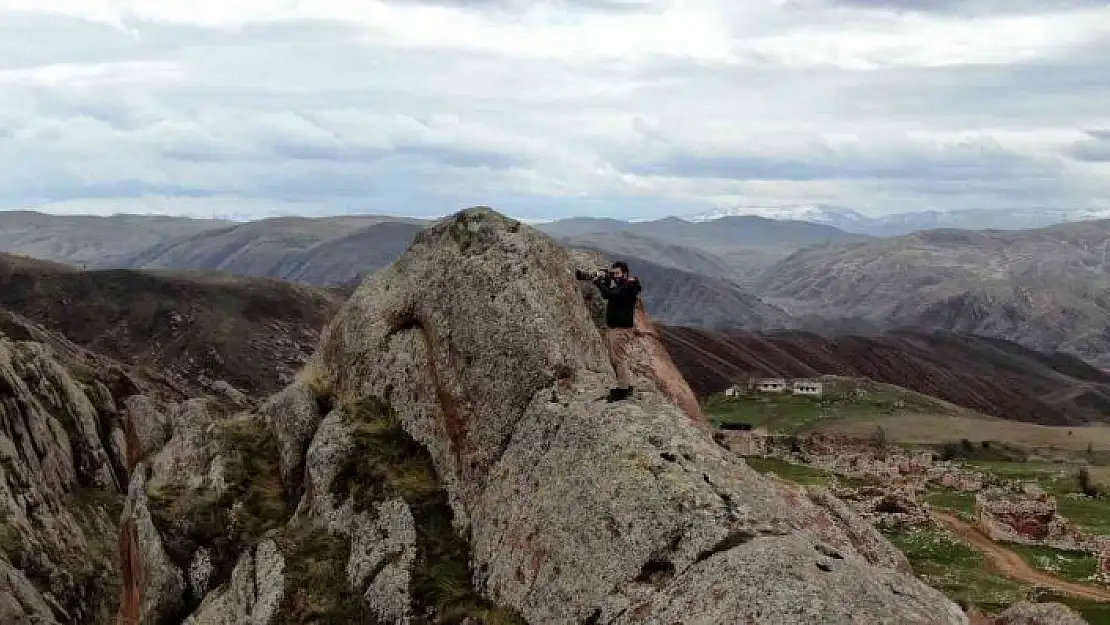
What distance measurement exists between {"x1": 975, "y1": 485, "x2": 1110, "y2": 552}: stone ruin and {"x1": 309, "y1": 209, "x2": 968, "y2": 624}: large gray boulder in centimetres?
5224

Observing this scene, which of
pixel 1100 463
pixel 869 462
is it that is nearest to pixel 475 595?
pixel 869 462

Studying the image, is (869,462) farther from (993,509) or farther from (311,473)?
(311,473)

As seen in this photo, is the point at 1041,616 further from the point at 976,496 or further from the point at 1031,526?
the point at 976,496

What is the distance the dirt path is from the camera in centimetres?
6384

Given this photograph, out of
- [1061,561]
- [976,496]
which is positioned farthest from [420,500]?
[976,496]

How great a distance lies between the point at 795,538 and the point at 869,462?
402 feet

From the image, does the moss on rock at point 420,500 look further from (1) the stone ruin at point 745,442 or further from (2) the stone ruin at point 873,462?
(1) the stone ruin at point 745,442

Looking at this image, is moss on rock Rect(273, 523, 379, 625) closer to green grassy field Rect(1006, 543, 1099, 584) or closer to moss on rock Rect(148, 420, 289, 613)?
moss on rock Rect(148, 420, 289, 613)

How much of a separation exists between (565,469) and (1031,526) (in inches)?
2867

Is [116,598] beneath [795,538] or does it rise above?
beneath

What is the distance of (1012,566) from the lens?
73000 mm

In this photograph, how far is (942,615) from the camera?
25422mm

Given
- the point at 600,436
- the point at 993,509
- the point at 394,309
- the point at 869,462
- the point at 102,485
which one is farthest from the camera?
the point at 869,462

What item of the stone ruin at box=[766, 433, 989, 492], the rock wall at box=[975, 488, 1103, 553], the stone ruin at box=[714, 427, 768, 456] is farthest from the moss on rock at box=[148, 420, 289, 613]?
the stone ruin at box=[714, 427, 768, 456]
